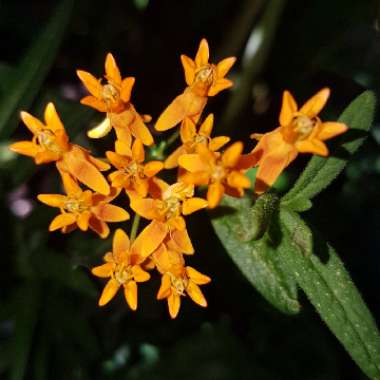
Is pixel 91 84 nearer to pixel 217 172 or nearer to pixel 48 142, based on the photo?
pixel 48 142

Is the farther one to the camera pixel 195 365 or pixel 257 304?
pixel 195 365

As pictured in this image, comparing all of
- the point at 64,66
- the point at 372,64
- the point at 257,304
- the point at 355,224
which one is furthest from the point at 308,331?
Result: the point at 64,66

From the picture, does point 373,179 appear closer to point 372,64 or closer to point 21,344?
point 372,64

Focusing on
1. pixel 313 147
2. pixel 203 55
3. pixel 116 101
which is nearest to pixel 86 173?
pixel 116 101

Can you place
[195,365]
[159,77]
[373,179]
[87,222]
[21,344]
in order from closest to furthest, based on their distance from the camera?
[87,222] → [21,344] → [373,179] → [195,365] → [159,77]

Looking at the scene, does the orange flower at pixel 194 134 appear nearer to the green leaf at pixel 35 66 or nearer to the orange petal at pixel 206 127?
the orange petal at pixel 206 127
